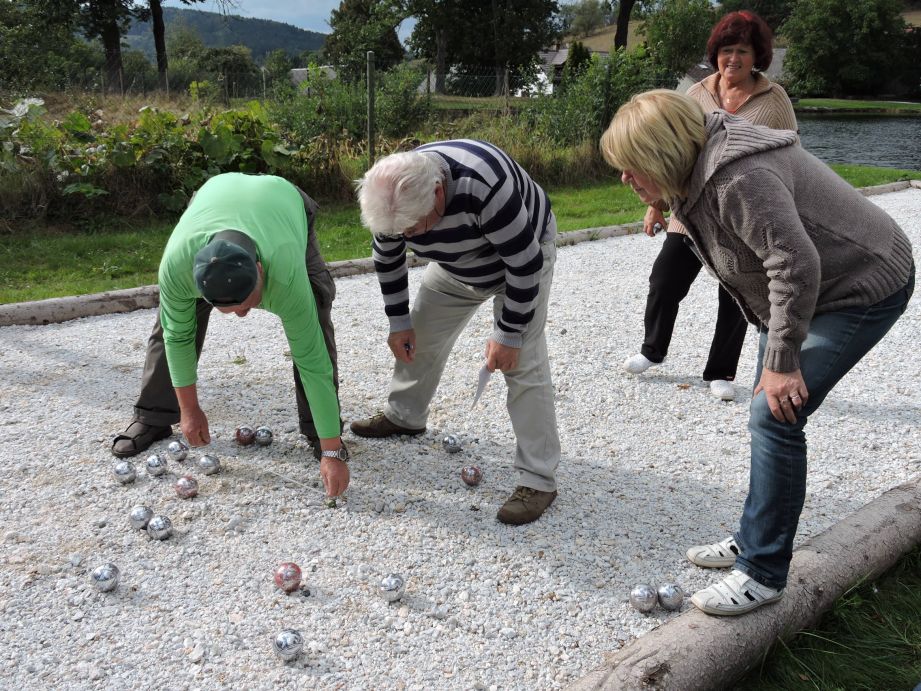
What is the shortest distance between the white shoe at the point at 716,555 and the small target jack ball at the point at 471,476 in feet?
3.45

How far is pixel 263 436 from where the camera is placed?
3953 mm

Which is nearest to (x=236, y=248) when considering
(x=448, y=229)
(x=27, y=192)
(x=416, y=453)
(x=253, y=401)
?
(x=448, y=229)

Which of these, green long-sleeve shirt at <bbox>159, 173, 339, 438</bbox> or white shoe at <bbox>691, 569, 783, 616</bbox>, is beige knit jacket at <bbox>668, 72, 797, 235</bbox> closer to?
white shoe at <bbox>691, 569, 783, 616</bbox>

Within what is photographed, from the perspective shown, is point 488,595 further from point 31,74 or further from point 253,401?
point 31,74

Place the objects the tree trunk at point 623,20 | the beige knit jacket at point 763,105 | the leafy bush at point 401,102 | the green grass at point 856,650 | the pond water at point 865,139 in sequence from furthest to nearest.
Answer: the tree trunk at point 623,20 < the pond water at point 865,139 < the leafy bush at point 401,102 < the beige knit jacket at point 763,105 < the green grass at point 856,650

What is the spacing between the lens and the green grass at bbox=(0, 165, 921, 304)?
6434 millimetres

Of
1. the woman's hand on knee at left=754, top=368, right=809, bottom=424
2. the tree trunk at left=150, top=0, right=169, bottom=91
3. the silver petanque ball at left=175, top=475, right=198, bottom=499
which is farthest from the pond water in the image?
the tree trunk at left=150, top=0, right=169, bottom=91

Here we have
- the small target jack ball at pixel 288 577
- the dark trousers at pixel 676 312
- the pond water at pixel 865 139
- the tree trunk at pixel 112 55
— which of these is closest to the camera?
the small target jack ball at pixel 288 577

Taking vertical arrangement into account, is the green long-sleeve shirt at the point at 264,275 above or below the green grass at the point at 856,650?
above

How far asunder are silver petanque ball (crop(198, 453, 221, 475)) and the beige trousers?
1.00 m

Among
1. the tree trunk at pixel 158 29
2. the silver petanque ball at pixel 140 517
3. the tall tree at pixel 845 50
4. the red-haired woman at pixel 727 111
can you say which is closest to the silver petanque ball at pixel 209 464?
the silver petanque ball at pixel 140 517

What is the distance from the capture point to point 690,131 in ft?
7.23

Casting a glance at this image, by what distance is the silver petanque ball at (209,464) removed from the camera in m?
3.67

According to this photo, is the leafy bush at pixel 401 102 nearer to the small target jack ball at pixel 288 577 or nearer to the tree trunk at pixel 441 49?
the small target jack ball at pixel 288 577
